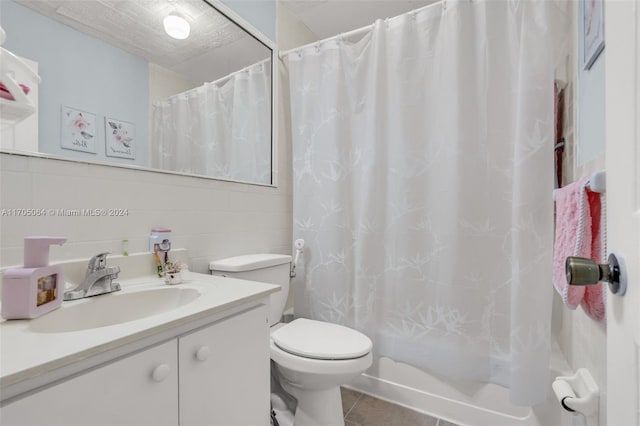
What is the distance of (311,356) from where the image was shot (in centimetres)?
113

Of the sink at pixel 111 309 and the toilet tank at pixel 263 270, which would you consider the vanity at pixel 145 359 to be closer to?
the sink at pixel 111 309

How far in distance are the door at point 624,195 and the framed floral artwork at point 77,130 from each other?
4.15 ft

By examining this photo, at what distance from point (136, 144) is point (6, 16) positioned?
1.46ft

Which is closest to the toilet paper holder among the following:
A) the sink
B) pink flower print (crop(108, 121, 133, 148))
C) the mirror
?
the sink

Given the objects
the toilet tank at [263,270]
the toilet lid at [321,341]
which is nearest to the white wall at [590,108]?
the toilet lid at [321,341]

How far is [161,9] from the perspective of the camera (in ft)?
3.93

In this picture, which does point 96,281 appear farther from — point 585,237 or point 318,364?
point 585,237

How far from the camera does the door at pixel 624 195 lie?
331 millimetres

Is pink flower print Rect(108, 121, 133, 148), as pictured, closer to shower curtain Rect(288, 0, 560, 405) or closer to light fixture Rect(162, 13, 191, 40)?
light fixture Rect(162, 13, 191, 40)

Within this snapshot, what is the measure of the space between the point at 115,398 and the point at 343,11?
2218 millimetres

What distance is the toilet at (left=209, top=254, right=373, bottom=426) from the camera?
1.12m

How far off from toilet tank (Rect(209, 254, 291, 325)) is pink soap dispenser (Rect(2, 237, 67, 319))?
0.59 meters

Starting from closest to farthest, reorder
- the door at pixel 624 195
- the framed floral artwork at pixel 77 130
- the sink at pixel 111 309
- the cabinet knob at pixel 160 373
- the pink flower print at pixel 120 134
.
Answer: the door at pixel 624 195
the cabinet knob at pixel 160 373
the sink at pixel 111 309
the framed floral artwork at pixel 77 130
the pink flower print at pixel 120 134

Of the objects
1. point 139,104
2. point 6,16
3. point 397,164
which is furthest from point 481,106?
point 6,16
